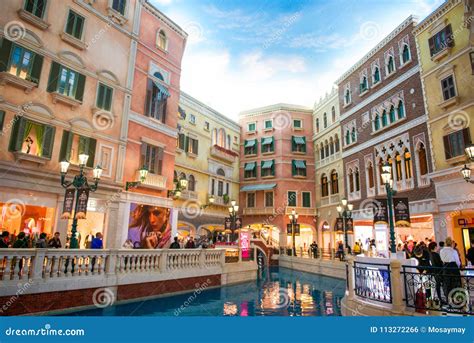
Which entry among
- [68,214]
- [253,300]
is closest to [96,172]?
[68,214]

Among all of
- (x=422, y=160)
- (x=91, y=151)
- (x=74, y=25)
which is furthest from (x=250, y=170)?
(x=74, y=25)

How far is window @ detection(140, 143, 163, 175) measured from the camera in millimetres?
15794

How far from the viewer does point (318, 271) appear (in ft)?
64.8

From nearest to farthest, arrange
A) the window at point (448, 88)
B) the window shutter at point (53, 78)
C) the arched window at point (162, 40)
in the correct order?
the window shutter at point (53, 78) < the window at point (448, 88) < the arched window at point (162, 40)

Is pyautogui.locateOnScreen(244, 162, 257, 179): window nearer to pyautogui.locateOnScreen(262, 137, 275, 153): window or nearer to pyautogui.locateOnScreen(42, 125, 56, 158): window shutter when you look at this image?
pyautogui.locateOnScreen(262, 137, 275, 153): window

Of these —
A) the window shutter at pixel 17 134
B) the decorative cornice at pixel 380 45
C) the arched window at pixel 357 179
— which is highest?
the decorative cornice at pixel 380 45

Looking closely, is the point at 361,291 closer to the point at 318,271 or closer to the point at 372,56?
the point at 318,271

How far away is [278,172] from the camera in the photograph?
2953 cm

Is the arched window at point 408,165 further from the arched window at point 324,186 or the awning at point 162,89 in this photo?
the awning at point 162,89

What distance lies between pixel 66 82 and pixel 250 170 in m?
20.1

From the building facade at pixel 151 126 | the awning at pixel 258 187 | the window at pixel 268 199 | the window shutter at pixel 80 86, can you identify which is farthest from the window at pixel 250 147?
the window shutter at pixel 80 86

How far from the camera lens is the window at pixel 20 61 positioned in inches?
424

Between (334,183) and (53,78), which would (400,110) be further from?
(53,78)

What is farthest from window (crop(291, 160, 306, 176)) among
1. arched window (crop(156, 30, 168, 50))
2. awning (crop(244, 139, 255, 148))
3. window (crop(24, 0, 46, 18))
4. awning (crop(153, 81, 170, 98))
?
window (crop(24, 0, 46, 18))
